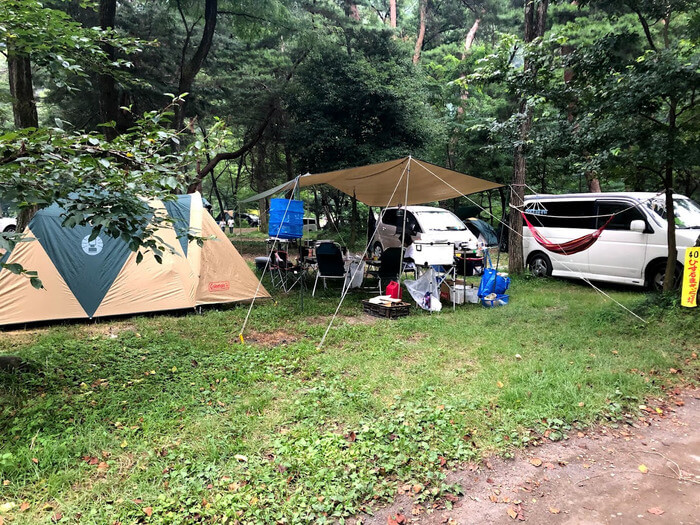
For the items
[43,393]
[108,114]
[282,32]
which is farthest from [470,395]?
[282,32]

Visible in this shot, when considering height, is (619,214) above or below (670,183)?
below

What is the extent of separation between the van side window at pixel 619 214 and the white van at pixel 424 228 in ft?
7.70

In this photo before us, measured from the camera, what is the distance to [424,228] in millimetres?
9484

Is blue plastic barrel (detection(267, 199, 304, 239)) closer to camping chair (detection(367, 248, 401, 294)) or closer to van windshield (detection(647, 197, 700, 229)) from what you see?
camping chair (detection(367, 248, 401, 294))

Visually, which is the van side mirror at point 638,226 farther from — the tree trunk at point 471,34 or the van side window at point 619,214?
the tree trunk at point 471,34

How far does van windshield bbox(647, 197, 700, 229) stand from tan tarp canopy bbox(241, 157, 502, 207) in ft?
8.61

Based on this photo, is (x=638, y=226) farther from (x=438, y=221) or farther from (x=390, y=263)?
(x=438, y=221)

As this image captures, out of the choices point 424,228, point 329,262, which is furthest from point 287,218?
point 424,228

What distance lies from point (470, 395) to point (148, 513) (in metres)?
2.35

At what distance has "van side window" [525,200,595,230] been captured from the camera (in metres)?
7.62

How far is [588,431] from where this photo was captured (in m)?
2.90

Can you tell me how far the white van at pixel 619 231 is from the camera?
21.2 ft

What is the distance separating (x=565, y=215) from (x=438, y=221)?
2781 mm

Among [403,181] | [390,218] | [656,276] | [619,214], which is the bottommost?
[656,276]
